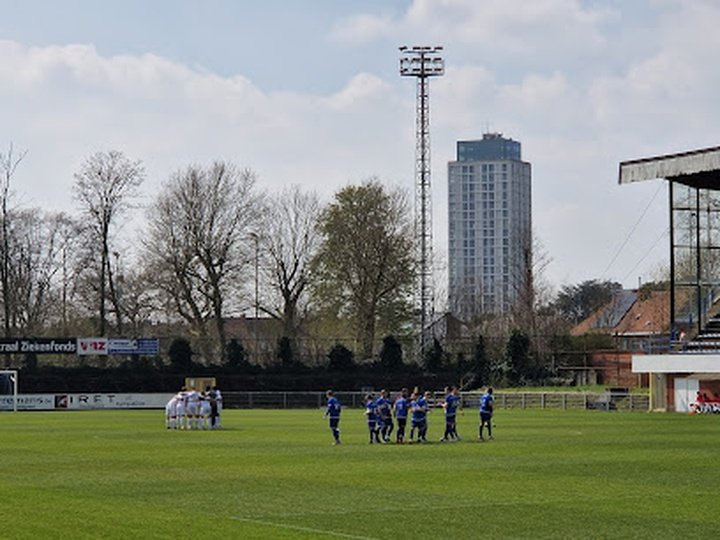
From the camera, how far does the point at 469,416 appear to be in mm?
63812

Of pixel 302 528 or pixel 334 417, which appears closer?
pixel 302 528

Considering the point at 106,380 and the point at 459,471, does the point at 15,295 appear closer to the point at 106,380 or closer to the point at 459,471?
the point at 106,380

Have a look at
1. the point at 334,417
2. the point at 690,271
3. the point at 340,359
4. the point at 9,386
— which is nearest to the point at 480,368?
the point at 340,359

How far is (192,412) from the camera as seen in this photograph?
169 feet

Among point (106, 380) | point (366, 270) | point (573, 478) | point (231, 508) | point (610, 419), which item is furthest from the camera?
point (366, 270)

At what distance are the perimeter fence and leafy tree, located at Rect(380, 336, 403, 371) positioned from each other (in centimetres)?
621

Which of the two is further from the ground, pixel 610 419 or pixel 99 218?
pixel 99 218

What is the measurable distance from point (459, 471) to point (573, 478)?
2820 mm

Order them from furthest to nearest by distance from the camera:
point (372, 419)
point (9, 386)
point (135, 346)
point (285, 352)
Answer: point (285, 352) < point (135, 346) < point (9, 386) < point (372, 419)

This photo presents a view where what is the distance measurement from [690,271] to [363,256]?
91.4ft

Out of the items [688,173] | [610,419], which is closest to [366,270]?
[688,173]

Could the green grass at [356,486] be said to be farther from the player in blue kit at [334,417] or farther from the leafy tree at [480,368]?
the leafy tree at [480,368]

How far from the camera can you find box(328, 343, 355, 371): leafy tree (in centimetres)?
9256

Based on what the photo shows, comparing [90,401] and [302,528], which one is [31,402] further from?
[302,528]
